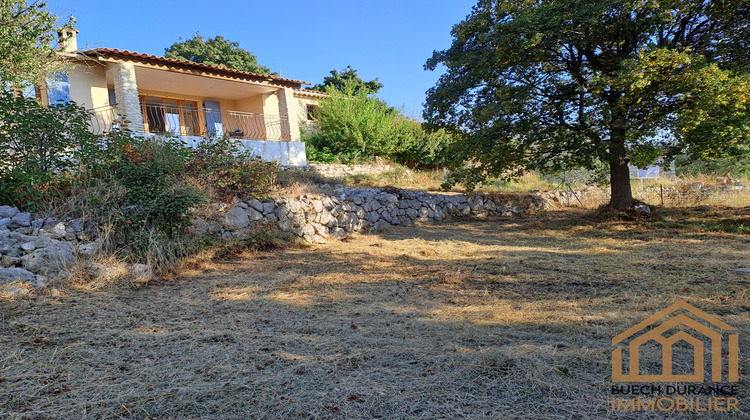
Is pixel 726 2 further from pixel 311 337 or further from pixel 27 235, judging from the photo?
pixel 27 235

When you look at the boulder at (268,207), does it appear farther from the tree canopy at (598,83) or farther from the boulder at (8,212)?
the tree canopy at (598,83)

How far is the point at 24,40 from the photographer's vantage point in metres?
7.72

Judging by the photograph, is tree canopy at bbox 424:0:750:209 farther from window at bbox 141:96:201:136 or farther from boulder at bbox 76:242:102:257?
window at bbox 141:96:201:136

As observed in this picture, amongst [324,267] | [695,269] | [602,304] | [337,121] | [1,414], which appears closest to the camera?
[1,414]

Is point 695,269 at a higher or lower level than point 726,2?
lower

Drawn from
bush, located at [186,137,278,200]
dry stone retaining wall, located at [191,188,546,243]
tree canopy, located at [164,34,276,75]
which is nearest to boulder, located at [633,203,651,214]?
dry stone retaining wall, located at [191,188,546,243]

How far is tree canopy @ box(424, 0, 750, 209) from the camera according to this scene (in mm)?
7039

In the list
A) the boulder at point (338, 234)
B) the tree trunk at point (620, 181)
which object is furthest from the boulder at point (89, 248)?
the tree trunk at point (620, 181)

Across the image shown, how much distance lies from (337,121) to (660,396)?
1378cm

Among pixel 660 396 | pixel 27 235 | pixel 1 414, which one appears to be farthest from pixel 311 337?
pixel 27 235

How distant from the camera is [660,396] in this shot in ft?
6.84

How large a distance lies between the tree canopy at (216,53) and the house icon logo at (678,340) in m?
22.5

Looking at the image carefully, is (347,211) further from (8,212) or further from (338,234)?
(8,212)

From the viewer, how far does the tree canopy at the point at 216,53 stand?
22.1 metres
